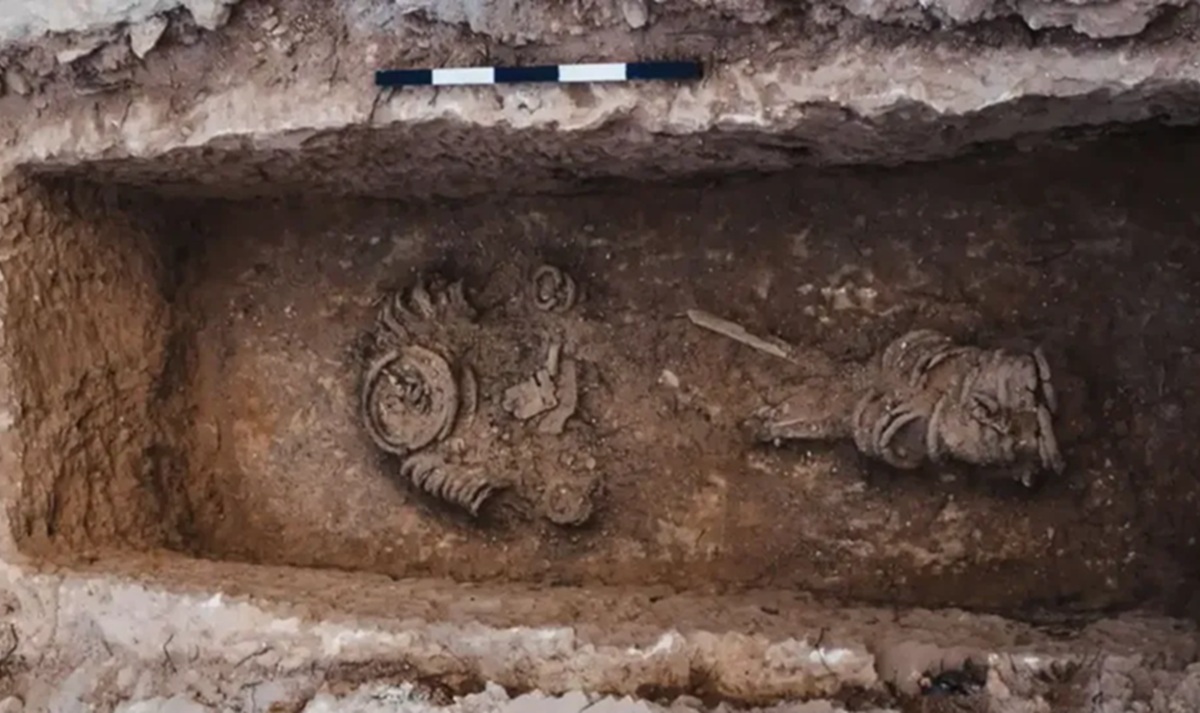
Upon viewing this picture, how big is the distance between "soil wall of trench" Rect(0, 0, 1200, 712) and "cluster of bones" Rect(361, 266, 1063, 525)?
3 cm

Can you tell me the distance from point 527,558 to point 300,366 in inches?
24.4

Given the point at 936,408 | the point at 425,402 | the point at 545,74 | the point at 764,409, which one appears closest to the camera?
the point at 545,74

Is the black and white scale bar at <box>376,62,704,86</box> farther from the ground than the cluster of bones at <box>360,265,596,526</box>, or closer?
farther from the ground

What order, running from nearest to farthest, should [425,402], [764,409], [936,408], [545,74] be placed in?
[545,74]
[936,408]
[764,409]
[425,402]

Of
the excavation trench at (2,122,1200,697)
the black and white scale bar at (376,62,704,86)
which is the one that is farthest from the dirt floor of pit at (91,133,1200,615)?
the black and white scale bar at (376,62,704,86)

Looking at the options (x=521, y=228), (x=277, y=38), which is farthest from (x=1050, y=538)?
(x=277, y=38)

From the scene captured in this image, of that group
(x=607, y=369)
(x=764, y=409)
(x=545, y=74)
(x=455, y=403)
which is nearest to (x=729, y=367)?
(x=764, y=409)

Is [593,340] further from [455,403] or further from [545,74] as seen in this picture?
[545,74]

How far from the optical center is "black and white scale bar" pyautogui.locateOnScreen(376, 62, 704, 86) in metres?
2.02

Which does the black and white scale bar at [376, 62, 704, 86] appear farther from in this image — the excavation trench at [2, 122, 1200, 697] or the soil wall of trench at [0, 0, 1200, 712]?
the excavation trench at [2, 122, 1200, 697]

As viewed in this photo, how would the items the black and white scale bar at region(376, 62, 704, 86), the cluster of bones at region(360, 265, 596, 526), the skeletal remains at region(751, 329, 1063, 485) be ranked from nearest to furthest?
the black and white scale bar at region(376, 62, 704, 86), the skeletal remains at region(751, 329, 1063, 485), the cluster of bones at region(360, 265, 596, 526)

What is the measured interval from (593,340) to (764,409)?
1.21 ft

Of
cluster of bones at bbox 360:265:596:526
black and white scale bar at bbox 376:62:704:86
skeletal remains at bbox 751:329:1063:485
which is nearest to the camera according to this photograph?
black and white scale bar at bbox 376:62:704:86

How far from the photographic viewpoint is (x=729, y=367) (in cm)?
260
